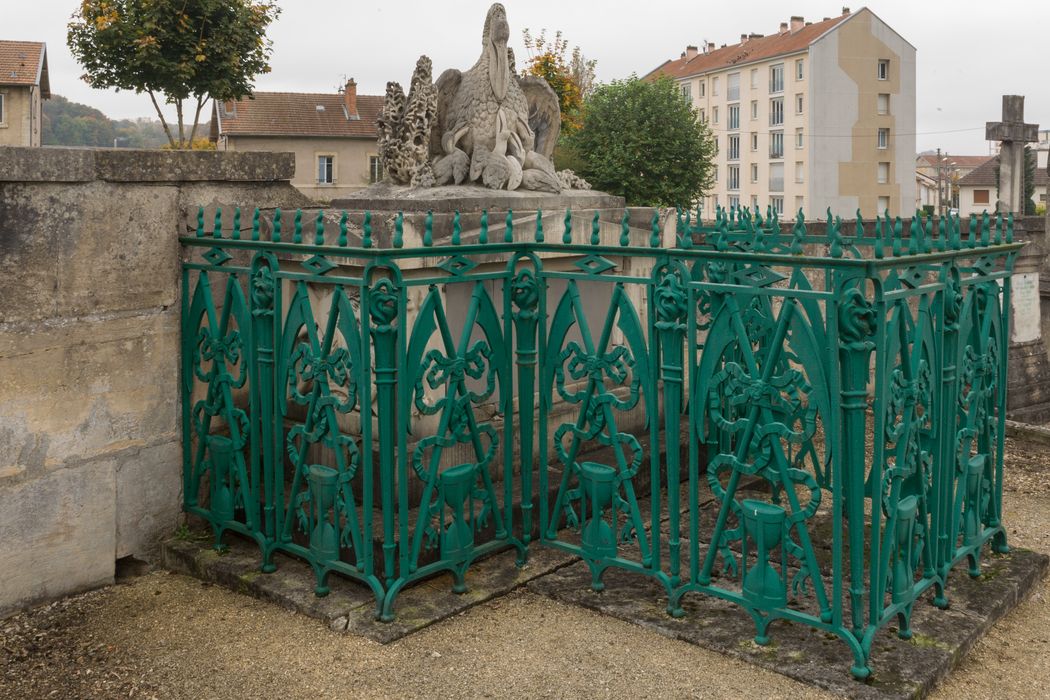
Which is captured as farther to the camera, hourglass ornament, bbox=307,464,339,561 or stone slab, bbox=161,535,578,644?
hourglass ornament, bbox=307,464,339,561

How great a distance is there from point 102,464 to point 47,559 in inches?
19.6

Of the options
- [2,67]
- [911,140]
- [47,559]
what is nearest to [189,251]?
[47,559]

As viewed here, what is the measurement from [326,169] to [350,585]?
44265 mm

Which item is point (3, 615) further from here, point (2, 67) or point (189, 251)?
point (2, 67)

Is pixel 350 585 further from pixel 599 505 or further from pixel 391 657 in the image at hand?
pixel 599 505

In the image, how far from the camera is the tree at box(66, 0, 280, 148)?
2720 cm

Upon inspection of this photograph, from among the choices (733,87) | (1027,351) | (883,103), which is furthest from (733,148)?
(1027,351)

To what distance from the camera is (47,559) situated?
4.96 metres

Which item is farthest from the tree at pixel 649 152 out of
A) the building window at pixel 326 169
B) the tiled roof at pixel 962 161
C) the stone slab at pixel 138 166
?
the tiled roof at pixel 962 161

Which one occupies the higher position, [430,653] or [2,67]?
[2,67]

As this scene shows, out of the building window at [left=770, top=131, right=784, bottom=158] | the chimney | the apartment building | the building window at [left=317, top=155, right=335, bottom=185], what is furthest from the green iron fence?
the building window at [left=770, top=131, right=784, bottom=158]

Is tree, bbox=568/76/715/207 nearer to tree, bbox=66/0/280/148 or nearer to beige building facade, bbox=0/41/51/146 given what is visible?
tree, bbox=66/0/280/148

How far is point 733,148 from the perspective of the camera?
200ft

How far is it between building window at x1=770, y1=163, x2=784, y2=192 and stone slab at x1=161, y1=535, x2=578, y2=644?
52960 millimetres
